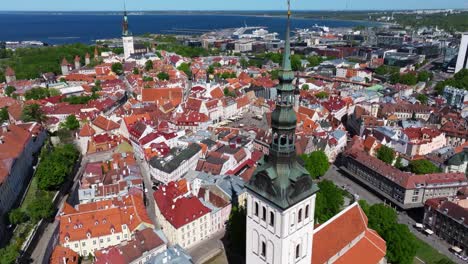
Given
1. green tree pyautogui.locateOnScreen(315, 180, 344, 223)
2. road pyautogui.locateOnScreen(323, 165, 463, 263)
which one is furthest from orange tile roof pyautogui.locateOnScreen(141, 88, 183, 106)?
green tree pyautogui.locateOnScreen(315, 180, 344, 223)

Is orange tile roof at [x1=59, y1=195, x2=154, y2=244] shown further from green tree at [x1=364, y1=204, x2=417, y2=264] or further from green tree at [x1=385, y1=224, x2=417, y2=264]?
green tree at [x1=385, y1=224, x2=417, y2=264]

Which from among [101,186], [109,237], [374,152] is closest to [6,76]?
[101,186]

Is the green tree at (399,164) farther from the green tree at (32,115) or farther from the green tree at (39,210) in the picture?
the green tree at (32,115)

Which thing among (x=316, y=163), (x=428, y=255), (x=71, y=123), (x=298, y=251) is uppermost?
(x=298, y=251)

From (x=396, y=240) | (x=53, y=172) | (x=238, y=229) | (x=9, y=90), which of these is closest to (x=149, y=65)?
(x=9, y=90)

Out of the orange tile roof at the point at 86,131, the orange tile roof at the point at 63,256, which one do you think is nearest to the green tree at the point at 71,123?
the orange tile roof at the point at 86,131

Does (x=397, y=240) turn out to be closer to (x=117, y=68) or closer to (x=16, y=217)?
(x=16, y=217)
